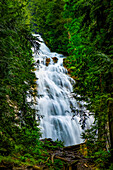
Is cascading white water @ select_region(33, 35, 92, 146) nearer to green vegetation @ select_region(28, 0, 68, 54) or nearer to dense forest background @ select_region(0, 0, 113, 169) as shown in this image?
dense forest background @ select_region(0, 0, 113, 169)

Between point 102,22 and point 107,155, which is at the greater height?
point 102,22

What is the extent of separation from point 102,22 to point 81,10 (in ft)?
2.51

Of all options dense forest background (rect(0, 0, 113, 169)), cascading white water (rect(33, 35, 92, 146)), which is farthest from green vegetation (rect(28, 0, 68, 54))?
dense forest background (rect(0, 0, 113, 169))

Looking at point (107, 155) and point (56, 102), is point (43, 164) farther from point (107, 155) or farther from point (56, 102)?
point (56, 102)

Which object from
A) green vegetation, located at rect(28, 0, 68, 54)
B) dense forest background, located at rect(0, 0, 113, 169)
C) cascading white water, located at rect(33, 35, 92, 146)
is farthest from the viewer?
green vegetation, located at rect(28, 0, 68, 54)

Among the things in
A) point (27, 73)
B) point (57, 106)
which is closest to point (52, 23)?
point (57, 106)

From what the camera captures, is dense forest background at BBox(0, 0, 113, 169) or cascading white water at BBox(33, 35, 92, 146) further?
cascading white water at BBox(33, 35, 92, 146)

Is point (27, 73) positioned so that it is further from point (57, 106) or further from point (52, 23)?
point (52, 23)

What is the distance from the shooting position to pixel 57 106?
42.6ft

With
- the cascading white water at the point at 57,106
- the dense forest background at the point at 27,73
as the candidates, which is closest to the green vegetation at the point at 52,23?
the cascading white water at the point at 57,106

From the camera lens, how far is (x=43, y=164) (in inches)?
215

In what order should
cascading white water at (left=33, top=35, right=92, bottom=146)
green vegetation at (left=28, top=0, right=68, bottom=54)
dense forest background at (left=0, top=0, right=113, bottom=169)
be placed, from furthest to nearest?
green vegetation at (left=28, top=0, right=68, bottom=54) → cascading white water at (left=33, top=35, right=92, bottom=146) → dense forest background at (left=0, top=0, right=113, bottom=169)

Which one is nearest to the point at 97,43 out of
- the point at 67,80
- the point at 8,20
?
the point at 8,20

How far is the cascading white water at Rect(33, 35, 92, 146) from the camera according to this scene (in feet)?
36.1
